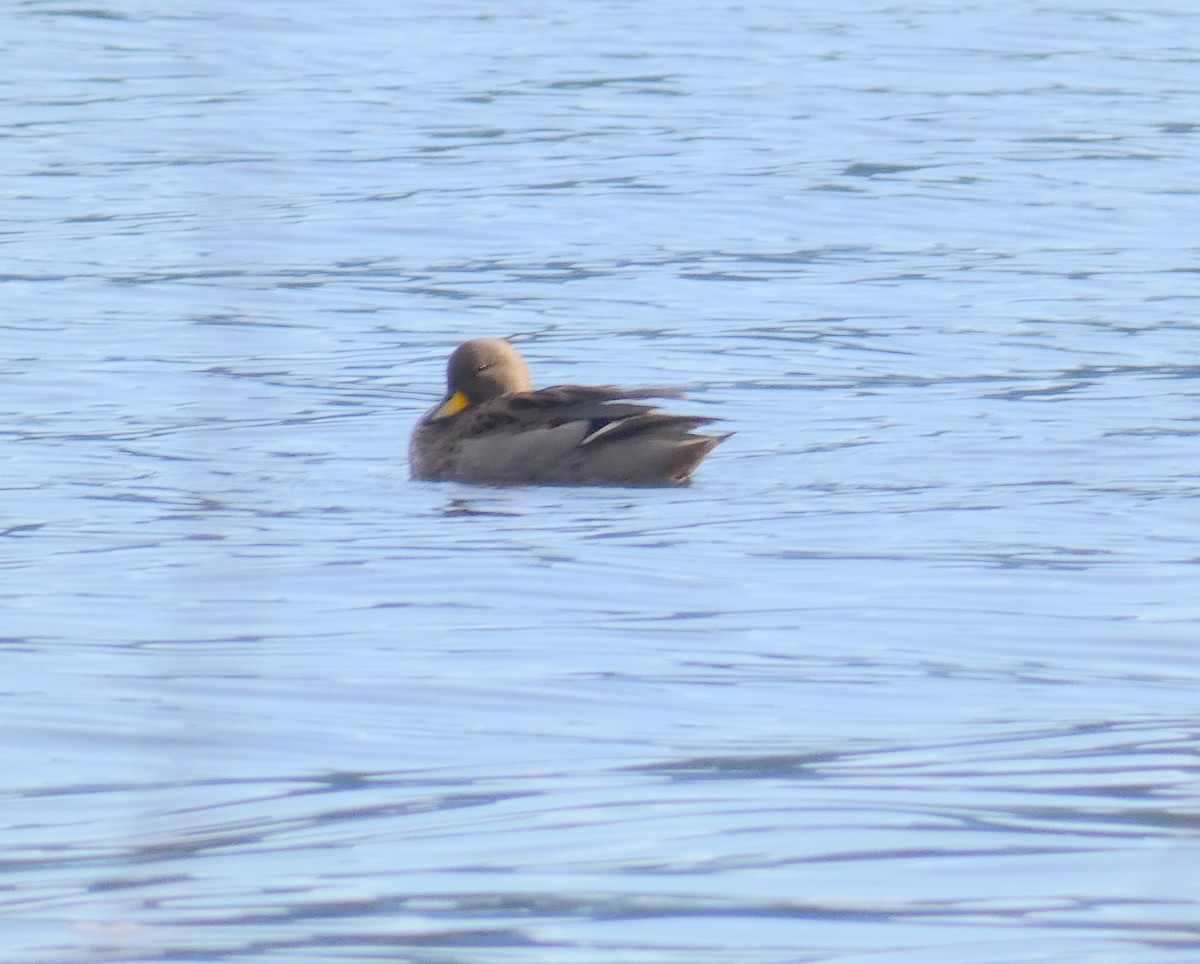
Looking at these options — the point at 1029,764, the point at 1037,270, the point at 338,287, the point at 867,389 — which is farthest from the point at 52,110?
the point at 1029,764

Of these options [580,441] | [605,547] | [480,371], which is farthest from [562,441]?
[605,547]

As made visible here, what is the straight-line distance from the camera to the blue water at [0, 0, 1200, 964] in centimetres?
520

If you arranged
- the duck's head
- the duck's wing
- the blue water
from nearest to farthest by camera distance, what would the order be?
the blue water
the duck's wing
the duck's head

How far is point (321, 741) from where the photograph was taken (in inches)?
255

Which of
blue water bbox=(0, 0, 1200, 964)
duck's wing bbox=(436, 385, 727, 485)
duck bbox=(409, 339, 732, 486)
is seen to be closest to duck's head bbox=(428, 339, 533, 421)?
duck bbox=(409, 339, 732, 486)

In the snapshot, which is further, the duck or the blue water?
the duck

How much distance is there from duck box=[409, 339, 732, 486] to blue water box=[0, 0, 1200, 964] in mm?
189

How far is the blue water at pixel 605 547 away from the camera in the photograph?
5.20 meters

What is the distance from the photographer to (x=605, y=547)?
30.9ft

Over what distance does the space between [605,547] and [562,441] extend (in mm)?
1665

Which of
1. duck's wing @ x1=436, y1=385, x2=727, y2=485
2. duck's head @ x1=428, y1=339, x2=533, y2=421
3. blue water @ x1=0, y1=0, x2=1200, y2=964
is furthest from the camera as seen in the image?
duck's head @ x1=428, y1=339, x2=533, y2=421

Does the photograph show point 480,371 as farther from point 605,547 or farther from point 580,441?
point 605,547

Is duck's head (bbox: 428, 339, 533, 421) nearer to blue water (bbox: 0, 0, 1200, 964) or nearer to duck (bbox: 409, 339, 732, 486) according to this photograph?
duck (bbox: 409, 339, 732, 486)

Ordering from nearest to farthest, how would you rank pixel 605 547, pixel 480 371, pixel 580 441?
1. pixel 605 547
2. pixel 580 441
3. pixel 480 371
